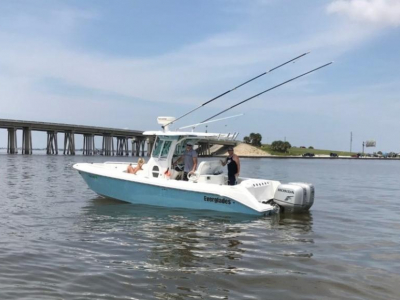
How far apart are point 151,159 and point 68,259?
25.3 feet

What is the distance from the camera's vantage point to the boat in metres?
13.7

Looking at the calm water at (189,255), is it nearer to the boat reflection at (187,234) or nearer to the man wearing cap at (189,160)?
the boat reflection at (187,234)

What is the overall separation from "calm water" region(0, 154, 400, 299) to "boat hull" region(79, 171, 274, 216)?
12.4 inches

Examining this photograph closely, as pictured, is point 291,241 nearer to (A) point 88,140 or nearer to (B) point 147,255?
(B) point 147,255

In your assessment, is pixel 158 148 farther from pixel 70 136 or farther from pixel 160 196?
pixel 70 136

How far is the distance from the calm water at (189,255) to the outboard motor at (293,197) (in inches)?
17.9

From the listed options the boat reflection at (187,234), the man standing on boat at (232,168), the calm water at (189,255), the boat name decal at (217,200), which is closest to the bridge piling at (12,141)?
the calm water at (189,255)

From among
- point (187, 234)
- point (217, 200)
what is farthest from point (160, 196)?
point (187, 234)

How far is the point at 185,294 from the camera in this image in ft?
22.3

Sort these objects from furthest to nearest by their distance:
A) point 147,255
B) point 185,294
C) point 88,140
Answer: point 88,140
point 147,255
point 185,294

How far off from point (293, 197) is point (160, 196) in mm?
Result: 4617

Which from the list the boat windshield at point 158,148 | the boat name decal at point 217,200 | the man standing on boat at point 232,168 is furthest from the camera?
the boat windshield at point 158,148

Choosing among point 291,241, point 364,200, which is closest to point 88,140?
point 364,200

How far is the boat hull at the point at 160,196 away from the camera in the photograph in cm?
1368
